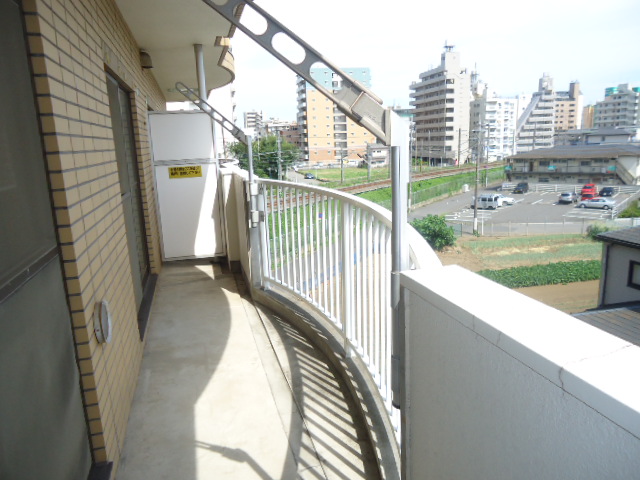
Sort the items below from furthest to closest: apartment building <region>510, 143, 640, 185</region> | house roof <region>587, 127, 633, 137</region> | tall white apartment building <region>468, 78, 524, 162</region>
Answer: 1. tall white apartment building <region>468, 78, 524, 162</region>
2. house roof <region>587, 127, 633, 137</region>
3. apartment building <region>510, 143, 640, 185</region>

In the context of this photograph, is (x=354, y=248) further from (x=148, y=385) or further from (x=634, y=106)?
(x=634, y=106)

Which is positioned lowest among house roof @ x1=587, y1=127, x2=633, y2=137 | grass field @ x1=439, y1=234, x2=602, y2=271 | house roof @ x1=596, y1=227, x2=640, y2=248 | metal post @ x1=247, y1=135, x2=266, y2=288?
grass field @ x1=439, y1=234, x2=602, y2=271

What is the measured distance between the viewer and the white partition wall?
17.6 feet

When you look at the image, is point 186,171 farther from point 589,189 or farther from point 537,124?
point 537,124

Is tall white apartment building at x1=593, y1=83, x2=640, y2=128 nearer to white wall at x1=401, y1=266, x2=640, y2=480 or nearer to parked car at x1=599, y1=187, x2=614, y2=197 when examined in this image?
parked car at x1=599, y1=187, x2=614, y2=197

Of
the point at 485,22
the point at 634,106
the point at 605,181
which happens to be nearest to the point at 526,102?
the point at 634,106

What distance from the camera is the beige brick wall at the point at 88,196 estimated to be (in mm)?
1731

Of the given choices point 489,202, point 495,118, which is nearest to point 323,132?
point 489,202

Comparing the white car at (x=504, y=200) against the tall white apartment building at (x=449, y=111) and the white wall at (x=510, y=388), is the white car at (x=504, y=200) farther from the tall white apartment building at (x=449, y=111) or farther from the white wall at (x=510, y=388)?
the white wall at (x=510, y=388)

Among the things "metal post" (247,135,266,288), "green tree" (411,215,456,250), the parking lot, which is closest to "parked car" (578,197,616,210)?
the parking lot

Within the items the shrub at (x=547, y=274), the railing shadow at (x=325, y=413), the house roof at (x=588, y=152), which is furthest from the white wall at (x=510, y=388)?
the house roof at (x=588, y=152)

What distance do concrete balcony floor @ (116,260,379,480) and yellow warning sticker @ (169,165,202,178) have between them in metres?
2.14

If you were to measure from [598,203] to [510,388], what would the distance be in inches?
1932

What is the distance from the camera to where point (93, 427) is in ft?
6.31
